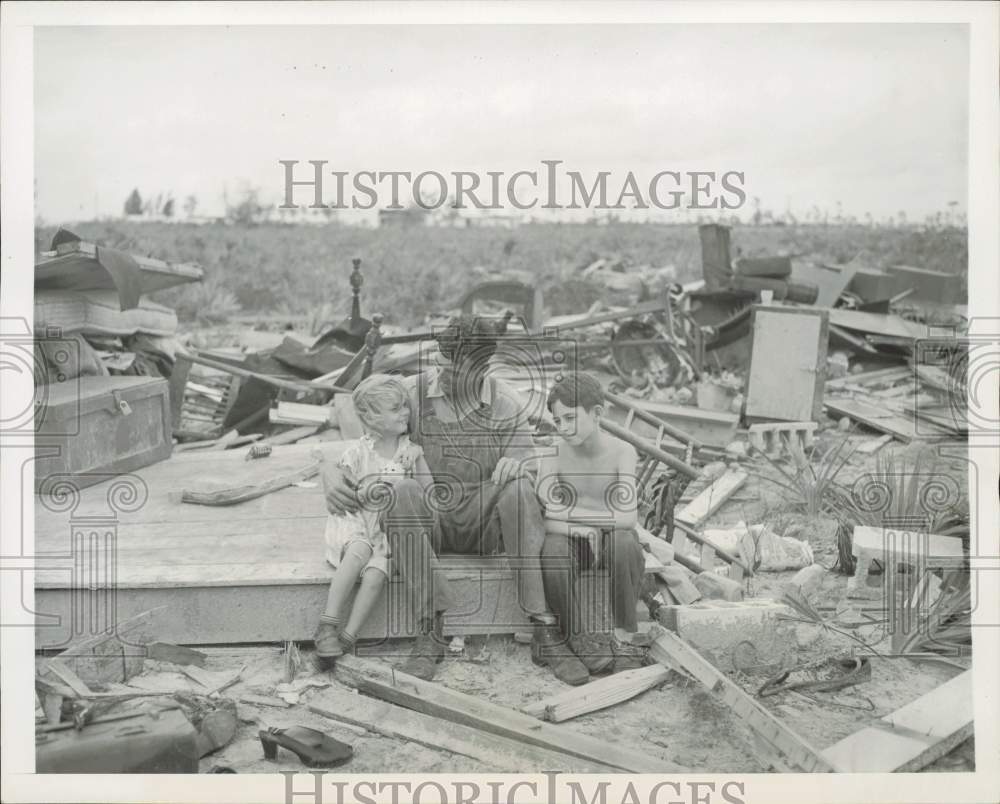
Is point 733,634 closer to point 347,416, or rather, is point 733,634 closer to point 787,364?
point 787,364

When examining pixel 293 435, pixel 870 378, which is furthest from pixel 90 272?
pixel 870 378

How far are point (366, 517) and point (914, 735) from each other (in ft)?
7.46

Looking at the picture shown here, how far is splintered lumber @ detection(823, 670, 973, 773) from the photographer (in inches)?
144

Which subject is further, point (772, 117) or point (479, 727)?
point (772, 117)

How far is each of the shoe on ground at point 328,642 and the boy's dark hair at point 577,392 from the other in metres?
1.25

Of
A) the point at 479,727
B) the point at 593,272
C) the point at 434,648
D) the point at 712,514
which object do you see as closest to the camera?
the point at 479,727

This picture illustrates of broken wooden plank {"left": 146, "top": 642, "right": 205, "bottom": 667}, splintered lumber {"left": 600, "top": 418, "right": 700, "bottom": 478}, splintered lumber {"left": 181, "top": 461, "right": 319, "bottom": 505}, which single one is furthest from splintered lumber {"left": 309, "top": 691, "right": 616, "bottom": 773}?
splintered lumber {"left": 600, "top": 418, "right": 700, "bottom": 478}

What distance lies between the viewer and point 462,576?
13.1 ft

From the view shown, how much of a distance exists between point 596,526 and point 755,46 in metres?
2.24

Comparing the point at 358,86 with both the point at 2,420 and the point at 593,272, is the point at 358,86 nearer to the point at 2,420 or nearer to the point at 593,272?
the point at 2,420

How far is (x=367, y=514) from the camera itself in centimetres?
393

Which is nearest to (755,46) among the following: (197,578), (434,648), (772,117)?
(772,117)

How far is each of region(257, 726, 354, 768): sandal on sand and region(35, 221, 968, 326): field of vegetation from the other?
8.99ft

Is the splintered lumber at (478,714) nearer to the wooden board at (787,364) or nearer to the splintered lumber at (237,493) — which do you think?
the splintered lumber at (237,493)
